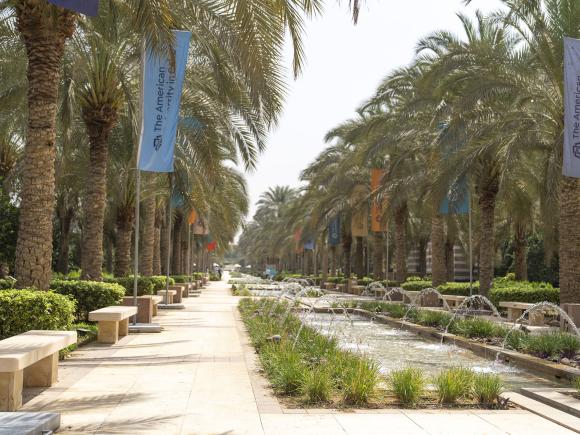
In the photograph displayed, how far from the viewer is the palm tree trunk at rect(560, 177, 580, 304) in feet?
57.6

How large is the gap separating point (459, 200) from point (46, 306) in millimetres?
14624

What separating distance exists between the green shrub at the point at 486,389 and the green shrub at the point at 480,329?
259 inches

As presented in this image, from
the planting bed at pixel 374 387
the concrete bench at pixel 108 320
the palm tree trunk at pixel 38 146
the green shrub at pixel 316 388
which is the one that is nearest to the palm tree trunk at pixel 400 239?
the concrete bench at pixel 108 320

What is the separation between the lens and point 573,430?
654 cm

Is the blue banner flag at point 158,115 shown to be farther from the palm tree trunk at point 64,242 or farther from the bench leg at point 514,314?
the palm tree trunk at point 64,242

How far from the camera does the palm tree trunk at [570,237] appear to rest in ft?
57.6

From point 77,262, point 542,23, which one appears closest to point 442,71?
point 542,23

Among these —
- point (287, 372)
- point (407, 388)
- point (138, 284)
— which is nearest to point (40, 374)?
point (287, 372)

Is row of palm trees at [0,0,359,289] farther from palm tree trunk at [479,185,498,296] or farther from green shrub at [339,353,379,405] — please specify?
palm tree trunk at [479,185,498,296]

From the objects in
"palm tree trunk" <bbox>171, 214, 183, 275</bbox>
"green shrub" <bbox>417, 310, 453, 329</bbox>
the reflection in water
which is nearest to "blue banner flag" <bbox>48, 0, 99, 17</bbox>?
the reflection in water

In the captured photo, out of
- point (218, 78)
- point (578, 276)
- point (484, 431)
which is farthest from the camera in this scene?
point (578, 276)

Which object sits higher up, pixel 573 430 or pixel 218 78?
pixel 218 78

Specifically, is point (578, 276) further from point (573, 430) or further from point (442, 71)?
point (573, 430)

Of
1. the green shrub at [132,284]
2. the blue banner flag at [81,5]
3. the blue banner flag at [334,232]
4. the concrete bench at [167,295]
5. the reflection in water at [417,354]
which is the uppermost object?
the blue banner flag at [81,5]
